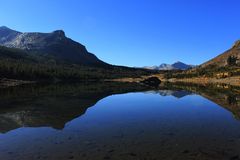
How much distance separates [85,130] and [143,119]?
10.2m

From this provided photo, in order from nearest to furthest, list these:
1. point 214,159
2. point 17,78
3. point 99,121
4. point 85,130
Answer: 1. point 214,159
2. point 85,130
3. point 99,121
4. point 17,78

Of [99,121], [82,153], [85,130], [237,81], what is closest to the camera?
[82,153]

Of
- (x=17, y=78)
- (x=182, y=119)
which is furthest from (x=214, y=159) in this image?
(x=17, y=78)

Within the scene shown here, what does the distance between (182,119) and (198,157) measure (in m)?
18.0

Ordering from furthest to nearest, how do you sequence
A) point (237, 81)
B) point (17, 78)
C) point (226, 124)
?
point (17, 78)
point (237, 81)
point (226, 124)

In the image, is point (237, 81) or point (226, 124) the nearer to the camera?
point (226, 124)

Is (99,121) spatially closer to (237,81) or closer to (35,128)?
(35,128)

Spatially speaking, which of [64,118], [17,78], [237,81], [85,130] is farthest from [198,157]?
[17,78]

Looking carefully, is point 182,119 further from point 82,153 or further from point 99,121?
point 82,153

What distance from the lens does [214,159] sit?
821 inches

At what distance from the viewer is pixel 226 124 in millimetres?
35062

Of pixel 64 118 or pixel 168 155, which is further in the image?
pixel 64 118

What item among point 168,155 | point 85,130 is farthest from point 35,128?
point 168,155

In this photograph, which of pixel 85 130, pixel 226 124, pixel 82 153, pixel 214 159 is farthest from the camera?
pixel 226 124
